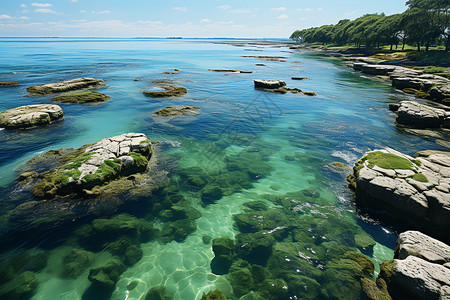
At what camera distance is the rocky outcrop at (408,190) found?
9234mm

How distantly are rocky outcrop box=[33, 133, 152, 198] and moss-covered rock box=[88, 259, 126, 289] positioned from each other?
4.75 m

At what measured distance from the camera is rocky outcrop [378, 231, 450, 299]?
246 inches

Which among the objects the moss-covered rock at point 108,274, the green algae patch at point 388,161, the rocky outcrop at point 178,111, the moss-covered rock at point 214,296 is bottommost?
the moss-covered rock at point 214,296

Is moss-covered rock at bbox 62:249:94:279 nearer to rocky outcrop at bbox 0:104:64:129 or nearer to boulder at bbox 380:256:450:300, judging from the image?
boulder at bbox 380:256:450:300

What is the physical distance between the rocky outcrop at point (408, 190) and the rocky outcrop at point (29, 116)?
90.2 ft

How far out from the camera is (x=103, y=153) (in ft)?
43.7

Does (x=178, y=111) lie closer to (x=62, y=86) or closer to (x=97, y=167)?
(x=97, y=167)

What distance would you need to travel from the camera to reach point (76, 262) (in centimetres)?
796

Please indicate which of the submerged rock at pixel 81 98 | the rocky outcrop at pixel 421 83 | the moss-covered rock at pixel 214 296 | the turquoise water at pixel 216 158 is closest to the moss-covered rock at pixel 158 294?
the turquoise water at pixel 216 158

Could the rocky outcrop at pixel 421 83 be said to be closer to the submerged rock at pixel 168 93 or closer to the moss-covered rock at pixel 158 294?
the submerged rock at pixel 168 93

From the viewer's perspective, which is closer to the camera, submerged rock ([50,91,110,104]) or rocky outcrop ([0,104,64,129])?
rocky outcrop ([0,104,64,129])

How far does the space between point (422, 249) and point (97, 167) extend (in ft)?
48.8

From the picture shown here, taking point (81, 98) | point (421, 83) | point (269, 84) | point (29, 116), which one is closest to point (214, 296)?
point (29, 116)

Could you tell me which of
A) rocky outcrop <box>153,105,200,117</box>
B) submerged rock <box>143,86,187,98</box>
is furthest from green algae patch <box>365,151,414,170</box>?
submerged rock <box>143,86,187,98</box>
